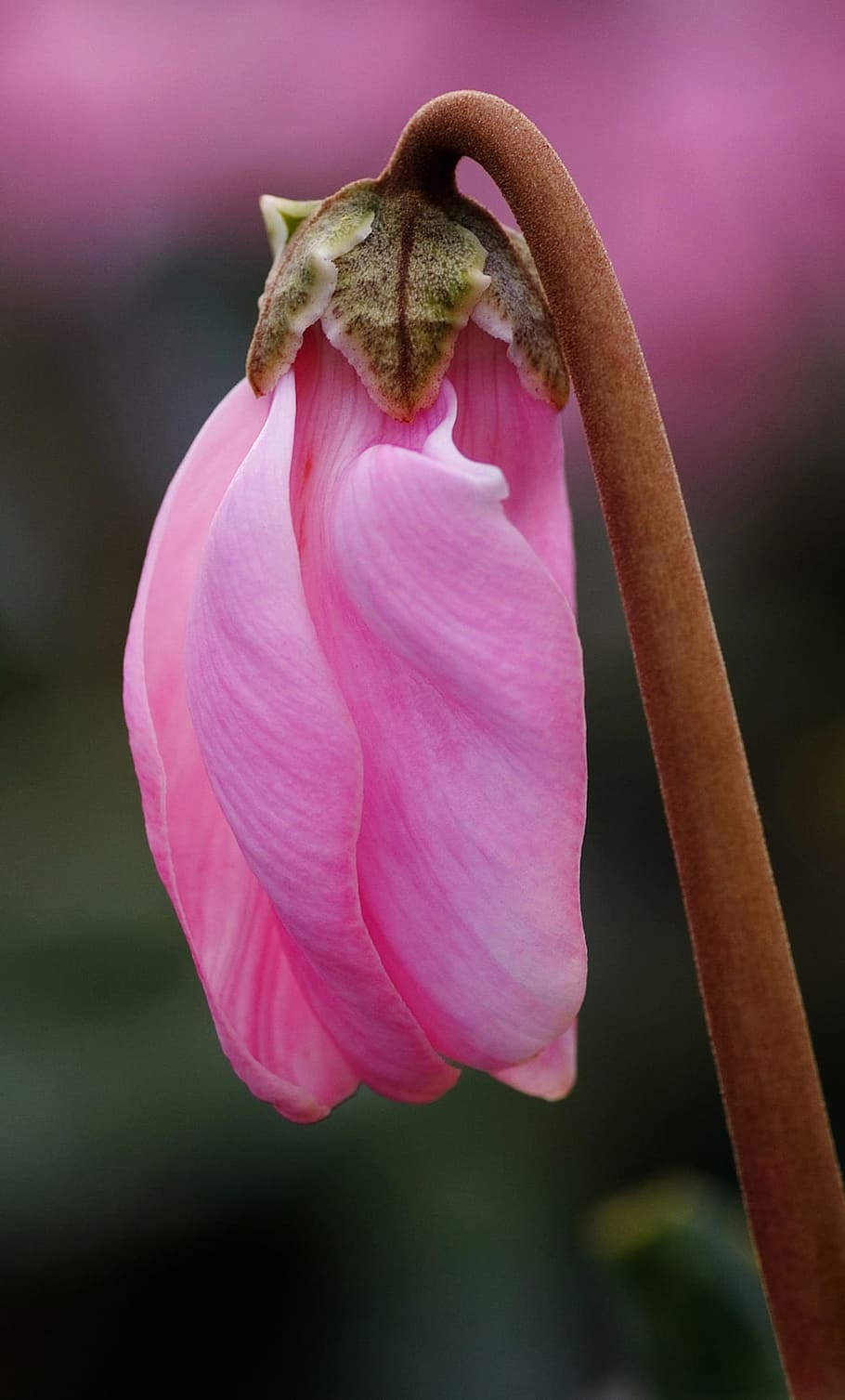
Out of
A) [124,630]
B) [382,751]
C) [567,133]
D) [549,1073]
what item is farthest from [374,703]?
[567,133]

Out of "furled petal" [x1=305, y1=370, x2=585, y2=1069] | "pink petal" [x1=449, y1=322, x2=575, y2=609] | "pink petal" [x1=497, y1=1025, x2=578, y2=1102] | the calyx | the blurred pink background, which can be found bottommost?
"pink petal" [x1=497, y1=1025, x2=578, y2=1102]

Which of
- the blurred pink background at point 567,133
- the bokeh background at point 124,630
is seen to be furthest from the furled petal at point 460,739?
the blurred pink background at point 567,133

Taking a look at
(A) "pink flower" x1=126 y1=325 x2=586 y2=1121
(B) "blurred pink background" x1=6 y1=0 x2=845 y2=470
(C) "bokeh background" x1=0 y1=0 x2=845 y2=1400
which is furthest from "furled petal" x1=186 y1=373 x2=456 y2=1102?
(B) "blurred pink background" x1=6 y1=0 x2=845 y2=470

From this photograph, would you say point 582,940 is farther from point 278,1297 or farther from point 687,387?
point 687,387

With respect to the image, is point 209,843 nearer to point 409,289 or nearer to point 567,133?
point 409,289

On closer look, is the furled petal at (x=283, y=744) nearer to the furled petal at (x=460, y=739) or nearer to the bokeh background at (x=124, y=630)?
the furled petal at (x=460, y=739)

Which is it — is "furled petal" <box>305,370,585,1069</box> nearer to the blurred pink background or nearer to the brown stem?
the brown stem

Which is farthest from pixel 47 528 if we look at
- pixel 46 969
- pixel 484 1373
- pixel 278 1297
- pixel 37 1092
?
pixel 484 1373
